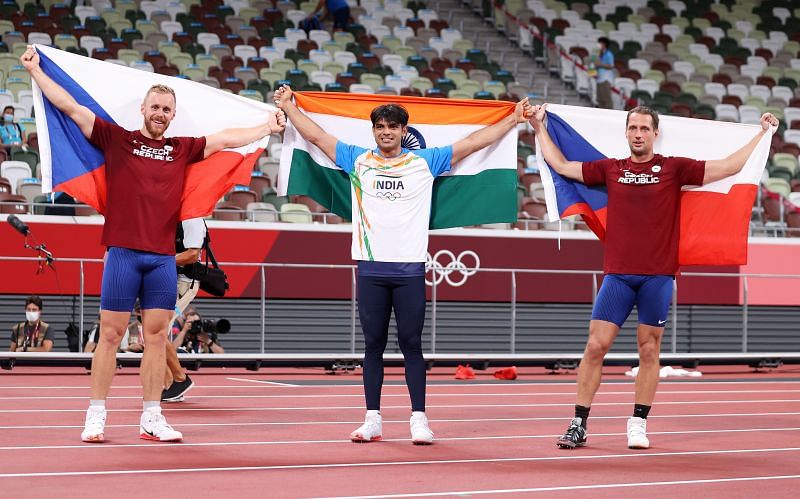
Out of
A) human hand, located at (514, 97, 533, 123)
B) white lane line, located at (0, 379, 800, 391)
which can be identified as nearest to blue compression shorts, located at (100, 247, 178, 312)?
human hand, located at (514, 97, 533, 123)

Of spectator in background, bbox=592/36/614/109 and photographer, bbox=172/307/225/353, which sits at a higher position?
spectator in background, bbox=592/36/614/109

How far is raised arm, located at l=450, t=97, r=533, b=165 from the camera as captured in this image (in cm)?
818

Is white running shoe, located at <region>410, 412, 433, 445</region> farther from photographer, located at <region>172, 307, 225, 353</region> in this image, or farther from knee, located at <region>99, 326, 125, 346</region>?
photographer, located at <region>172, 307, 225, 353</region>

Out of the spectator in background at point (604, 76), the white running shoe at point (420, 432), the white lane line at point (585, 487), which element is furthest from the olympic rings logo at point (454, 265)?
the white lane line at point (585, 487)

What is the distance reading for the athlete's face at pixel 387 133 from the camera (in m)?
7.68

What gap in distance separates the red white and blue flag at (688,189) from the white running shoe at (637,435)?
123cm

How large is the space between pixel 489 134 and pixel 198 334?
24.6ft

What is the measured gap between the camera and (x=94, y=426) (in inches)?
284

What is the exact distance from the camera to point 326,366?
15414 millimetres

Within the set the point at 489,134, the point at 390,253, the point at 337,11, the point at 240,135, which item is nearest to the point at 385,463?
the point at 390,253

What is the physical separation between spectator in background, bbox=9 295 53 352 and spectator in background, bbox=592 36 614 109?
1256 cm

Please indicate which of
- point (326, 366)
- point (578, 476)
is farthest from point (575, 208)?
point (326, 366)

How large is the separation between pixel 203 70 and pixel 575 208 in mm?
14259

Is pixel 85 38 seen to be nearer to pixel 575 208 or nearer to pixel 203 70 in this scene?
pixel 203 70
